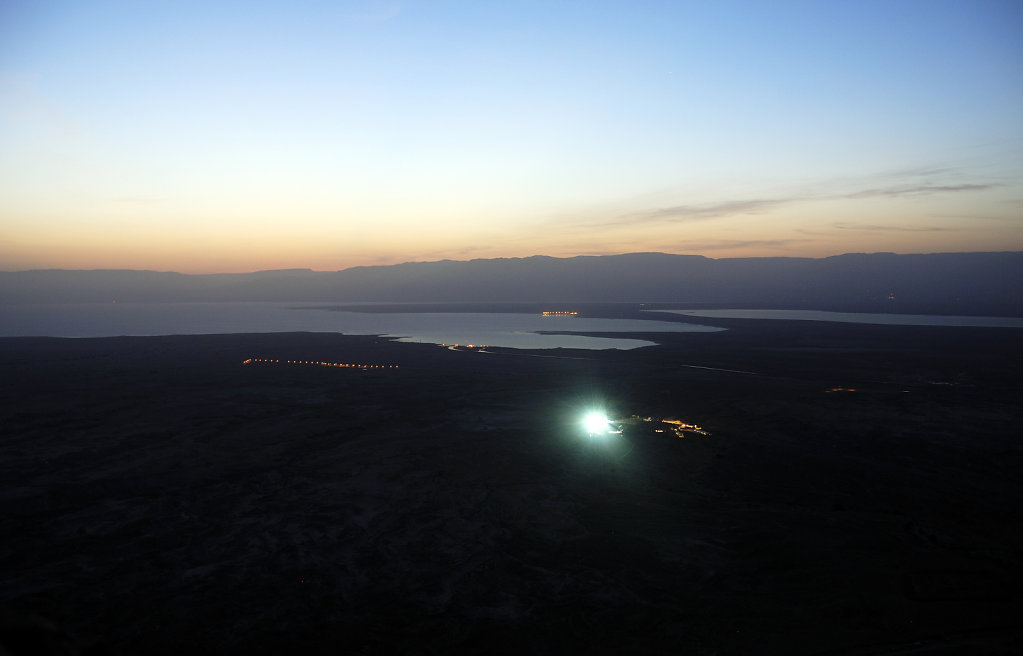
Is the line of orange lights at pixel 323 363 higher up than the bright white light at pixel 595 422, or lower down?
higher up

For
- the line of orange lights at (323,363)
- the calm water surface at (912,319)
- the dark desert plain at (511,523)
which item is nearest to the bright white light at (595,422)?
the dark desert plain at (511,523)

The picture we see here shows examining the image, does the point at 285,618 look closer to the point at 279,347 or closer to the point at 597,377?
the point at 597,377

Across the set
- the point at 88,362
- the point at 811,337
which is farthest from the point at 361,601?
the point at 811,337

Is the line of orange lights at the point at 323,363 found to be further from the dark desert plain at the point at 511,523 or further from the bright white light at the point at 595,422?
the bright white light at the point at 595,422

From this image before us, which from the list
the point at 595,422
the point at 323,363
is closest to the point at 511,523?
the point at 595,422

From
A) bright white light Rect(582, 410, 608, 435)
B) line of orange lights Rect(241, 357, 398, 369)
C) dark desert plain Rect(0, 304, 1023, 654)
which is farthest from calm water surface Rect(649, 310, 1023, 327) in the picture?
bright white light Rect(582, 410, 608, 435)

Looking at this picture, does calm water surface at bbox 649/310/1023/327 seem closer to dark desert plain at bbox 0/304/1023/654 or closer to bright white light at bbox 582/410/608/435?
dark desert plain at bbox 0/304/1023/654

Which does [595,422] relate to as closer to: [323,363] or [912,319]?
[323,363]
